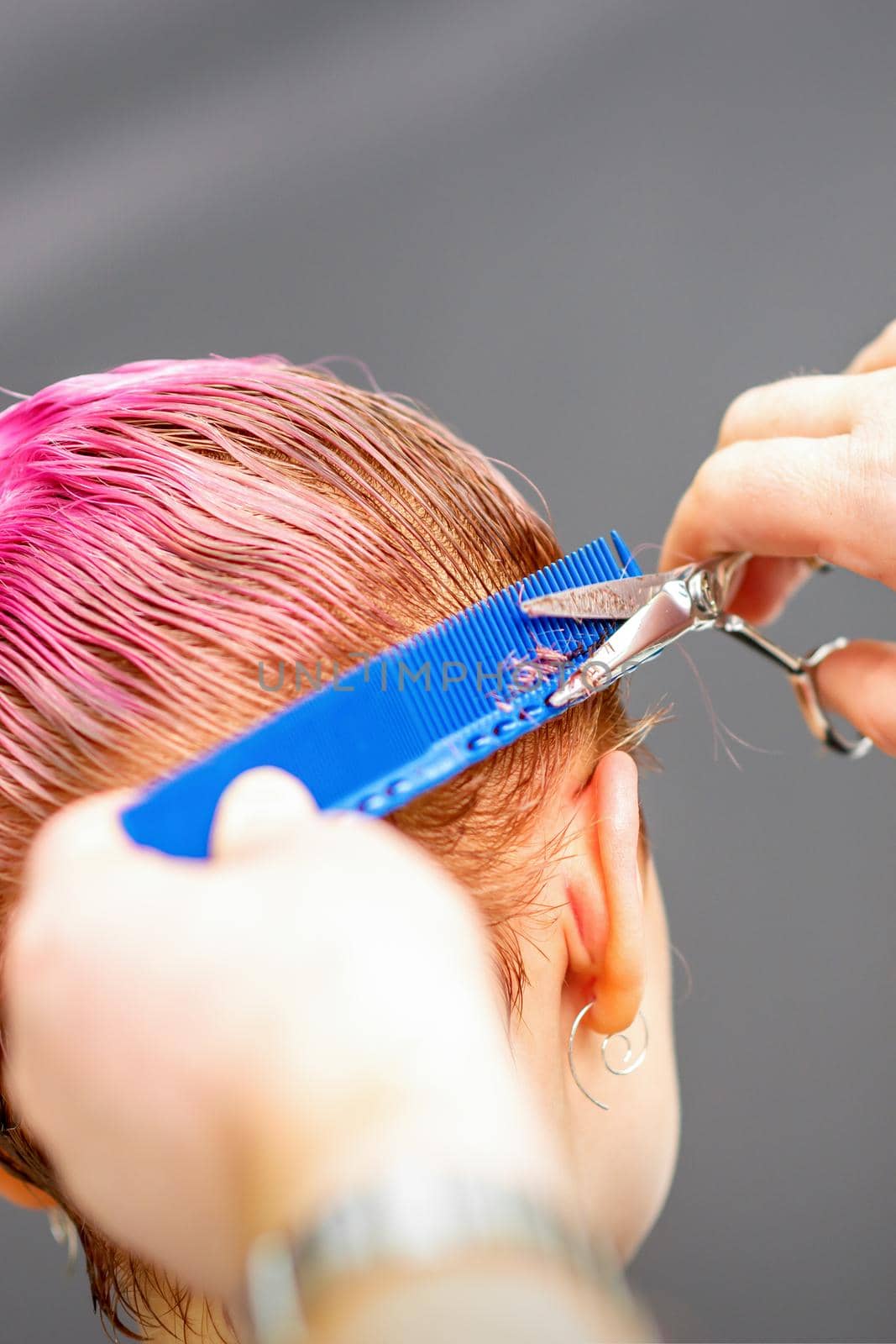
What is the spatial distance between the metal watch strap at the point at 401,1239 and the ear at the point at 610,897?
0.43m

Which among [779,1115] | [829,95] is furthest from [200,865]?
[829,95]

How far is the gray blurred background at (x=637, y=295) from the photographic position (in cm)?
166

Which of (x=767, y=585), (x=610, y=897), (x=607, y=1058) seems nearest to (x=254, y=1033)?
(x=610, y=897)

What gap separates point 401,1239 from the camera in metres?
0.52

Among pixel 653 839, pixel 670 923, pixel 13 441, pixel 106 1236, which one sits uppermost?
pixel 13 441

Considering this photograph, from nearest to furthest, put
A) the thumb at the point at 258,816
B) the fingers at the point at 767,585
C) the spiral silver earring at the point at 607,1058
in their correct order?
the thumb at the point at 258,816
the spiral silver earring at the point at 607,1058
the fingers at the point at 767,585

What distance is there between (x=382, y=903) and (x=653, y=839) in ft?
3.99

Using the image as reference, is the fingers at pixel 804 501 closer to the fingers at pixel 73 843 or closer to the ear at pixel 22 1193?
the fingers at pixel 73 843

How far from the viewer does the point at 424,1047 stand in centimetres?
56

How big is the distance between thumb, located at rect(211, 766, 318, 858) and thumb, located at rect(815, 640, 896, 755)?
0.78 meters

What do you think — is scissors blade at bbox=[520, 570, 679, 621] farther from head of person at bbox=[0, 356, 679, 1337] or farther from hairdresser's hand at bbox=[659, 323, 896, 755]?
hairdresser's hand at bbox=[659, 323, 896, 755]

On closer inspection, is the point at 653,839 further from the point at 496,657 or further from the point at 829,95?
the point at 829,95

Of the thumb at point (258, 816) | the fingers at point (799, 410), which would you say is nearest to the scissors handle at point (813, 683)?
the fingers at point (799, 410)

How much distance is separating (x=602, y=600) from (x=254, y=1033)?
1.72ft
